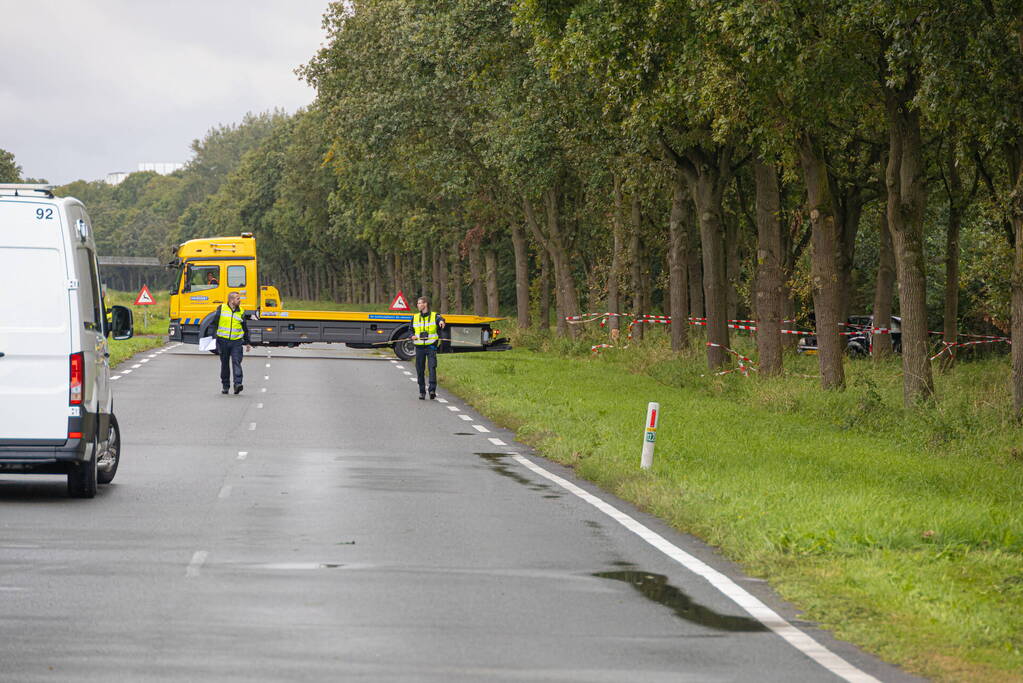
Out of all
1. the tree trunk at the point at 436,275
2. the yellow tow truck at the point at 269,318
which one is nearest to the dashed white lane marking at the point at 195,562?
the yellow tow truck at the point at 269,318

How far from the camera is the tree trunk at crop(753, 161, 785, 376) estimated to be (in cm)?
2673

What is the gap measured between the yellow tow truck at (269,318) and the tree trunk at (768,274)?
58.4ft

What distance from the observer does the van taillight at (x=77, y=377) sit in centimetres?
1228

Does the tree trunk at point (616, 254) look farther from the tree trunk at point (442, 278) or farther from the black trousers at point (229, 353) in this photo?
the tree trunk at point (442, 278)

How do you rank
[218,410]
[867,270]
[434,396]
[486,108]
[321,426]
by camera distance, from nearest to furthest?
[321,426], [218,410], [434,396], [486,108], [867,270]

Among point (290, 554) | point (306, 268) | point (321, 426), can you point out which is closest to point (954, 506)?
point (290, 554)

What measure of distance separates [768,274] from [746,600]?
1864 cm

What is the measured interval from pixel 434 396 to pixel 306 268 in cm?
10168

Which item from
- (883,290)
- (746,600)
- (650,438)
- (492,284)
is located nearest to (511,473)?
(650,438)

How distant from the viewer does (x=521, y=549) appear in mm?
10422

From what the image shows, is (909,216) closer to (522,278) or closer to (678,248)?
(678,248)

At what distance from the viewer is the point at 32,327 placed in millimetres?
12211

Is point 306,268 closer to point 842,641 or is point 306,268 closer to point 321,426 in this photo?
point 321,426

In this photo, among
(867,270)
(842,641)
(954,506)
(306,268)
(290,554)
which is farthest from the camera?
(306,268)
